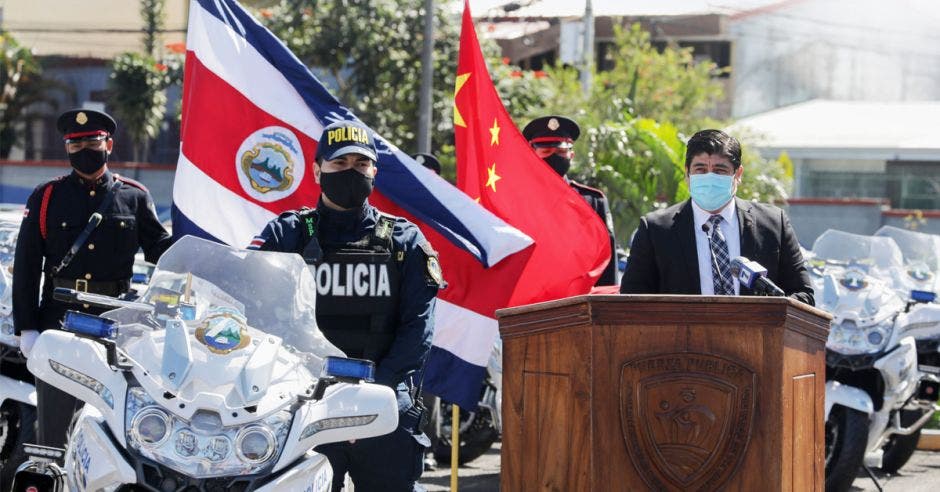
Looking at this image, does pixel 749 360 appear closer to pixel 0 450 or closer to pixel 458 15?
pixel 0 450

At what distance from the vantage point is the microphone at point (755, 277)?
15.4 feet

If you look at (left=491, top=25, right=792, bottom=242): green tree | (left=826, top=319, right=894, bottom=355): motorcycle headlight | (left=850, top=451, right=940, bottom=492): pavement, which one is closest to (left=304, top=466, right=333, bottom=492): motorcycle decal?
(left=826, top=319, right=894, bottom=355): motorcycle headlight

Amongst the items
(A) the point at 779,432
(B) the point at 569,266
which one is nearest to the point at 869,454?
(B) the point at 569,266

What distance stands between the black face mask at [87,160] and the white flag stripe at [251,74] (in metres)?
0.72

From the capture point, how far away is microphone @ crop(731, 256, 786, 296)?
471 centimetres

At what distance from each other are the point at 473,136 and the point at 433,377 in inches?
56.4

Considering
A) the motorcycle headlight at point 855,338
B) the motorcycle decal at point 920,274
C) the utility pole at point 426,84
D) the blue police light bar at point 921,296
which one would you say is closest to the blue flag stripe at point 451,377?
the motorcycle headlight at point 855,338

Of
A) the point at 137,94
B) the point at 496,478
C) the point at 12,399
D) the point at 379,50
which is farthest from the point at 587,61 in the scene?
the point at 12,399

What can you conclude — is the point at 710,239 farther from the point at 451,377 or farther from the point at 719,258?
the point at 451,377

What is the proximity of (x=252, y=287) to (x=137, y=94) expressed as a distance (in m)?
31.5

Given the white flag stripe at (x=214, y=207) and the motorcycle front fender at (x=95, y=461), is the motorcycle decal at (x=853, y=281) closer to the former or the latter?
the white flag stripe at (x=214, y=207)

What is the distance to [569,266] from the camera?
7.71 metres

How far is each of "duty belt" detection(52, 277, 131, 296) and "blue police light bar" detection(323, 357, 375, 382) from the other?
3014 mm

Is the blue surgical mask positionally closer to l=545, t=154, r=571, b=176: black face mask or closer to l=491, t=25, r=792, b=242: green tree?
l=545, t=154, r=571, b=176: black face mask
